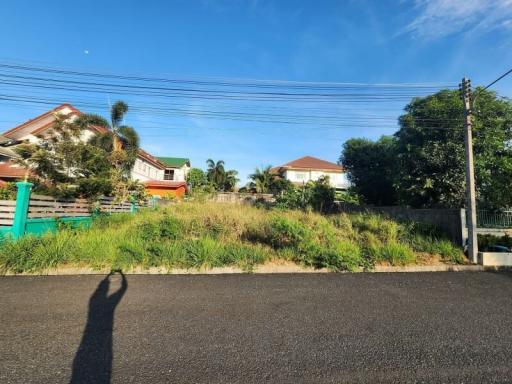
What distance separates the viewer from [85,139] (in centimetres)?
1415

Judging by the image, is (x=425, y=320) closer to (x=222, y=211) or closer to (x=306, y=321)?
(x=306, y=321)

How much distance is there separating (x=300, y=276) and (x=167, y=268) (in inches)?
109

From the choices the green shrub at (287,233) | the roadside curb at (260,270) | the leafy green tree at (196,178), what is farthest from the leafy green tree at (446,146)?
the leafy green tree at (196,178)

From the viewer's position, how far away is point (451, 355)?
262 cm

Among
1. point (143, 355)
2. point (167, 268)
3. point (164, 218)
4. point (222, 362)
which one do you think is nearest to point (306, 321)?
point (222, 362)

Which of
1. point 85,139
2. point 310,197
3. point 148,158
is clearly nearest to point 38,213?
point 85,139

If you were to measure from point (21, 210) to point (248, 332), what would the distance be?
6.28 m

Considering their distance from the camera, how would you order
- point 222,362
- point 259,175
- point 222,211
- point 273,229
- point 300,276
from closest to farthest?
point 222,362 < point 300,276 < point 273,229 < point 222,211 < point 259,175

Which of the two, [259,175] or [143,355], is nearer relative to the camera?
[143,355]

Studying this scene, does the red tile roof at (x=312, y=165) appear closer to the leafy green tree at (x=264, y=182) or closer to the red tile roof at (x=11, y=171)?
the leafy green tree at (x=264, y=182)

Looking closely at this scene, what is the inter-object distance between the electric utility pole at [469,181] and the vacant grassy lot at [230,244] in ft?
1.24

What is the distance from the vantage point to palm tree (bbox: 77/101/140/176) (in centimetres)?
1422

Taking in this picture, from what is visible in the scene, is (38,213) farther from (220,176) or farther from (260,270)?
(220,176)

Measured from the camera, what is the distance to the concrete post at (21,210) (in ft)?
19.6
